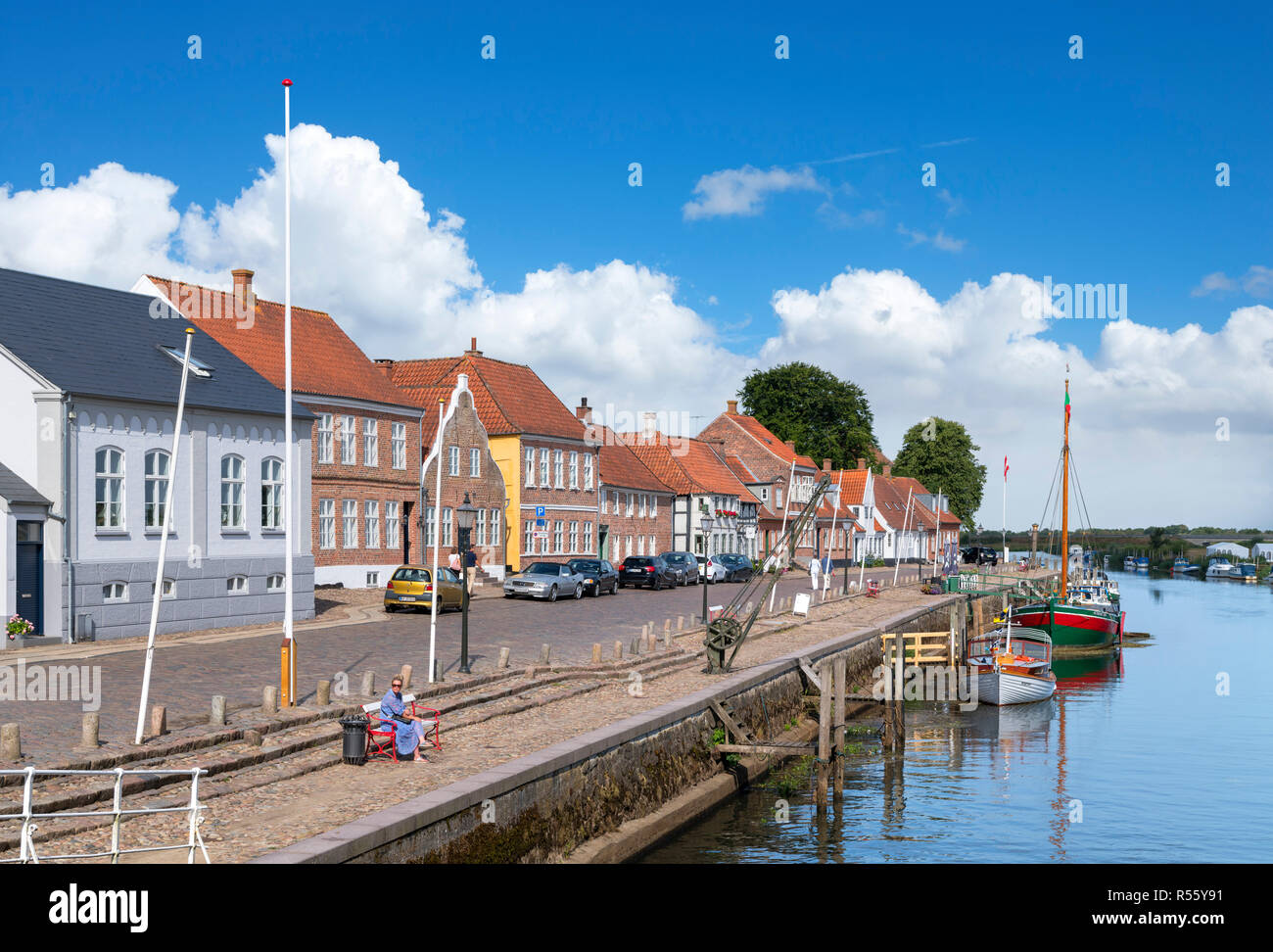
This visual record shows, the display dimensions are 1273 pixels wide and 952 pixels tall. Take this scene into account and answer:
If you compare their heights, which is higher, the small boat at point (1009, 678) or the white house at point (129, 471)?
the white house at point (129, 471)

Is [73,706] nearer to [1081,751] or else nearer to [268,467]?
[268,467]

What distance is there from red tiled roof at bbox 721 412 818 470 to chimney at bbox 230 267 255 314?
5107cm

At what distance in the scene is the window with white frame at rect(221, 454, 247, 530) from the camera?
106 feet

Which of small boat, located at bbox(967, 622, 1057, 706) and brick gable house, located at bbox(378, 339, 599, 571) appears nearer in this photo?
small boat, located at bbox(967, 622, 1057, 706)

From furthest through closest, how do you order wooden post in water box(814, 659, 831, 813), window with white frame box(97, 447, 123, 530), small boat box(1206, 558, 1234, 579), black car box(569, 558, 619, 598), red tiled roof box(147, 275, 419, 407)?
small boat box(1206, 558, 1234, 579), black car box(569, 558, 619, 598), red tiled roof box(147, 275, 419, 407), window with white frame box(97, 447, 123, 530), wooden post in water box(814, 659, 831, 813)

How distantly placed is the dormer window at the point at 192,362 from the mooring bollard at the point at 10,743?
18777mm

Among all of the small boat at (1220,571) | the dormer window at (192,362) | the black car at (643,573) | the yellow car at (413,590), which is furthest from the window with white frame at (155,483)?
the small boat at (1220,571)

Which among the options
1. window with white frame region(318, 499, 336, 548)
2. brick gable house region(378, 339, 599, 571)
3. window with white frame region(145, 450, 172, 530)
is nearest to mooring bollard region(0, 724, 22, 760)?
window with white frame region(145, 450, 172, 530)

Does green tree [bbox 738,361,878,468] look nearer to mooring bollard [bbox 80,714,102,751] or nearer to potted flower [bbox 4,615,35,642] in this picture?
potted flower [bbox 4,615,35,642]

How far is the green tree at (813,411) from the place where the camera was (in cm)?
10112

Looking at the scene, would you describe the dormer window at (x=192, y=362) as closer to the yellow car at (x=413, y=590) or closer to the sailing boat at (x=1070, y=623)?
the yellow car at (x=413, y=590)

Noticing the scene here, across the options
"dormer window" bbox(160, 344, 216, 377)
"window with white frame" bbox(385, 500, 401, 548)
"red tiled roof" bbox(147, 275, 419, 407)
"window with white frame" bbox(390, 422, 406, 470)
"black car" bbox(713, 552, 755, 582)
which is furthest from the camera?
"black car" bbox(713, 552, 755, 582)

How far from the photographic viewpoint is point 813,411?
10150cm

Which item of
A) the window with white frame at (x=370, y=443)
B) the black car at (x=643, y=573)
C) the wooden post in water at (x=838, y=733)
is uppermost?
the window with white frame at (x=370, y=443)
